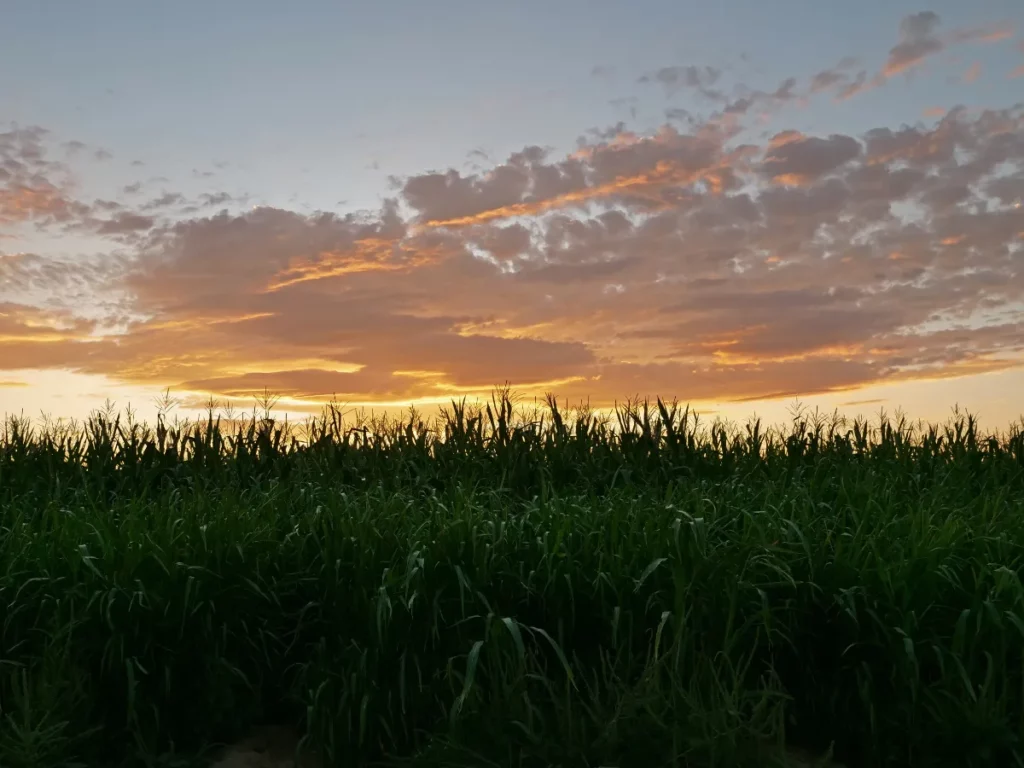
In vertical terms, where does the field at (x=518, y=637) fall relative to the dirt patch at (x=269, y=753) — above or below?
above

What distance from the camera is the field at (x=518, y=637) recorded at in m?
3.71

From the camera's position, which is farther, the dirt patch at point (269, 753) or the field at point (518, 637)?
the dirt patch at point (269, 753)

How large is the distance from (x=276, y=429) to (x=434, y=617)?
4.78 metres

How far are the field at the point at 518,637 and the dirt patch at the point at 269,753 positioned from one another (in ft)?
0.24

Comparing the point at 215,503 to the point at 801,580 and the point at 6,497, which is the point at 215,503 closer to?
the point at 6,497

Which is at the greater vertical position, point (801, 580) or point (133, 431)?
point (133, 431)

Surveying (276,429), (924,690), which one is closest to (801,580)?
(924,690)

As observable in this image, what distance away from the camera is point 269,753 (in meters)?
4.17

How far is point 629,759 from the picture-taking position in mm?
3549

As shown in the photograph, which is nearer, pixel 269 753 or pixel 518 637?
pixel 518 637

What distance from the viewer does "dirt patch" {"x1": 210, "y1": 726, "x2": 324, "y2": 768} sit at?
4.04 m

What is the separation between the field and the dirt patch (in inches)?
2.9

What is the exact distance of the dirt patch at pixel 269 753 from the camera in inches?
159

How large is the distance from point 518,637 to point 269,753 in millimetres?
1287
